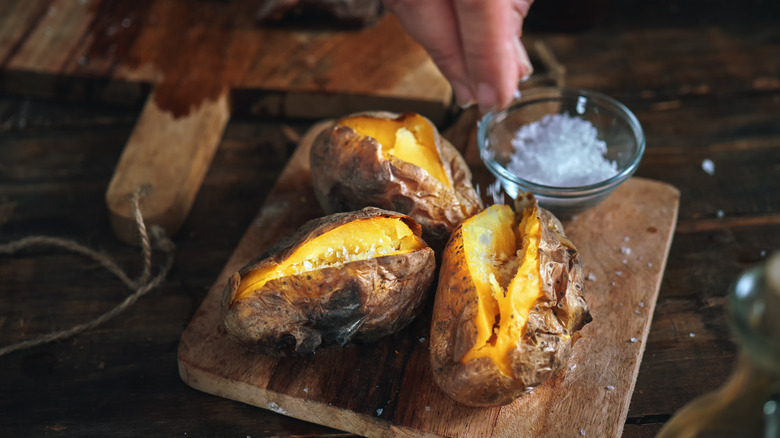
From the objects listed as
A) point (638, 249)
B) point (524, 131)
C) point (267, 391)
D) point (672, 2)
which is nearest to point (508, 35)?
point (524, 131)

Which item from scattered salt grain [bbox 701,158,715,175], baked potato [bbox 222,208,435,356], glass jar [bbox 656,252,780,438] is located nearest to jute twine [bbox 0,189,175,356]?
baked potato [bbox 222,208,435,356]

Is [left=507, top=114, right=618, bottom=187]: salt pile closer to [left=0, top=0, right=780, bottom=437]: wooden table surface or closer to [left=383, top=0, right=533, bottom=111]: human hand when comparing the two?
[left=383, top=0, right=533, bottom=111]: human hand

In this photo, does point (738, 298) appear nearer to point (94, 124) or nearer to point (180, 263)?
point (180, 263)

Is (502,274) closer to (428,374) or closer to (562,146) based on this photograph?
(428,374)

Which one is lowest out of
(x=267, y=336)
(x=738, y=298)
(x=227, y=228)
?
(x=227, y=228)

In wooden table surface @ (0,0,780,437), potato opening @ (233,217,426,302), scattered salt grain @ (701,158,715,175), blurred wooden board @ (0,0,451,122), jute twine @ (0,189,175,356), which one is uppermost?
potato opening @ (233,217,426,302)

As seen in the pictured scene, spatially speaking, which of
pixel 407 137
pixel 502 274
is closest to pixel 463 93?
pixel 407 137
